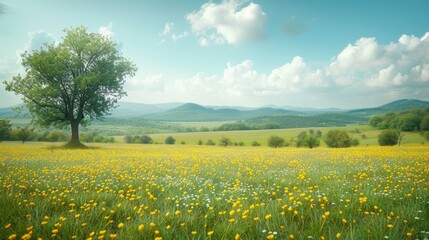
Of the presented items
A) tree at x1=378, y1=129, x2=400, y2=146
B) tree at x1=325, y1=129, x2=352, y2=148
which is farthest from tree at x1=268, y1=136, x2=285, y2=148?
tree at x1=378, y1=129, x2=400, y2=146

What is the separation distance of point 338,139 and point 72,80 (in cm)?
6520

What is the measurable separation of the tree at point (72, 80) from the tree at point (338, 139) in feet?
188

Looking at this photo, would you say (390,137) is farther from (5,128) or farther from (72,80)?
(5,128)

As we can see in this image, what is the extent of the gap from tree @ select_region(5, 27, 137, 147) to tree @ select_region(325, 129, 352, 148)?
5732cm

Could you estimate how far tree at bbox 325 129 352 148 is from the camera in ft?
210

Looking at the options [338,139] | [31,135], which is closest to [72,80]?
[31,135]

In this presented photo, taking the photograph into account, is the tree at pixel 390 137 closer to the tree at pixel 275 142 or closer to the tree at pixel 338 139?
the tree at pixel 338 139

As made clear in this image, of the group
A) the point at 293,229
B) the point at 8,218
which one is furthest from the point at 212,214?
the point at 8,218

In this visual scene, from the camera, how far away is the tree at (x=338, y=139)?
6406 centimetres

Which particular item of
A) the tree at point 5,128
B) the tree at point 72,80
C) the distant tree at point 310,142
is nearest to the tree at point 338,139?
the distant tree at point 310,142

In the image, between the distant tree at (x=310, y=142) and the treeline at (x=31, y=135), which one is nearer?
the treeline at (x=31, y=135)

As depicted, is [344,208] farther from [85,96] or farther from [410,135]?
[410,135]

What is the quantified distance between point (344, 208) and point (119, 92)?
33652 millimetres

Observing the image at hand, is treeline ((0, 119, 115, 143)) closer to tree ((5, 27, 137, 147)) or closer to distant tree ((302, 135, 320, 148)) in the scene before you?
tree ((5, 27, 137, 147))
